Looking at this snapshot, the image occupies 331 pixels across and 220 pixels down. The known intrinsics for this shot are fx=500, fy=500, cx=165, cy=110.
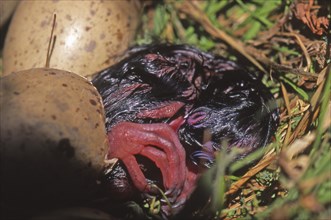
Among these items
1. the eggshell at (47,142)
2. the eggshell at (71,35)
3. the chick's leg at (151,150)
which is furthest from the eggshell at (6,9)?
the chick's leg at (151,150)

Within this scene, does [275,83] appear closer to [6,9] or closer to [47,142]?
[47,142]

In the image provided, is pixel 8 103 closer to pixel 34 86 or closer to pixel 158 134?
pixel 34 86

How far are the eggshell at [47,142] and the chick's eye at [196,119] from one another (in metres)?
0.36

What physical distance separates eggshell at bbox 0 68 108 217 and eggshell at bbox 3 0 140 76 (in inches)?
17.1

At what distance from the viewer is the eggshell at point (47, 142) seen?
151 centimetres

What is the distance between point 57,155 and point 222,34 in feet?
3.85

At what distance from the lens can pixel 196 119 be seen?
188 centimetres

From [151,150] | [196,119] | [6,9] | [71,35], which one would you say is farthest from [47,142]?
[6,9]

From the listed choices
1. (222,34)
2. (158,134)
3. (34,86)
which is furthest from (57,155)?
(222,34)

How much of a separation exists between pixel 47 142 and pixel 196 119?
0.60 meters

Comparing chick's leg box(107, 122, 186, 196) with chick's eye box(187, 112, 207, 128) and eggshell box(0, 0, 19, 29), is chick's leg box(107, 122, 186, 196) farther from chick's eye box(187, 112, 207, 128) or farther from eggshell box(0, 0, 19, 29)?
eggshell box(0, 0, 19, 29)

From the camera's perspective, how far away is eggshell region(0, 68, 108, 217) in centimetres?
151

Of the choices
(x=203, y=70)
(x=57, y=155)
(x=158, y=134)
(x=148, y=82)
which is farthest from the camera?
(x=203, y=70)

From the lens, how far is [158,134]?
5.87 feet
